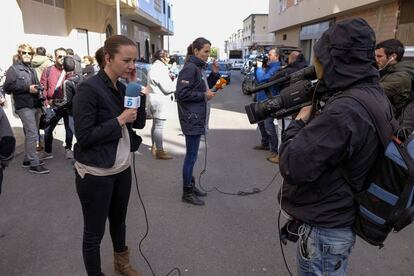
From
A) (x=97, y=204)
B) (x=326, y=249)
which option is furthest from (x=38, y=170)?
(x=326, y=249)

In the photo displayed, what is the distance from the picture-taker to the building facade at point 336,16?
1070cm

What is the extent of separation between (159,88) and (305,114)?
183 inches

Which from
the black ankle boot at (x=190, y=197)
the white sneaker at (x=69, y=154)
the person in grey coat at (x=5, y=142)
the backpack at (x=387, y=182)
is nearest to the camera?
the backpack at (x=387, y=182)

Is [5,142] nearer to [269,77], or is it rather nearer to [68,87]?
[68,87]

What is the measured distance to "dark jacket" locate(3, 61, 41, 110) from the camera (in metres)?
4.98

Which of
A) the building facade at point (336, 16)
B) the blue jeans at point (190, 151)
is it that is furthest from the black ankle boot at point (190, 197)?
the building facade at point (336, 16)

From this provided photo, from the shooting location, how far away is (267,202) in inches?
176

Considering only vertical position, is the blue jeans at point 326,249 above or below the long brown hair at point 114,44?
below

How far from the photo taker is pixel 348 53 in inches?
60.5

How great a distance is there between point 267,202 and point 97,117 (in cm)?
280

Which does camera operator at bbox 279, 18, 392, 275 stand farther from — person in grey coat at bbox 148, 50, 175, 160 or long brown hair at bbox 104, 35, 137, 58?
person in grey coat at bbox 148, 50, 175, 160

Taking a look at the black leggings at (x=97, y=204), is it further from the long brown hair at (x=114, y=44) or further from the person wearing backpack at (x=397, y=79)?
the person wearing backpack at (x=397, y=79)

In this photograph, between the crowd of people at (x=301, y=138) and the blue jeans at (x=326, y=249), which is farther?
the blue jeans at (x=326, y=249)

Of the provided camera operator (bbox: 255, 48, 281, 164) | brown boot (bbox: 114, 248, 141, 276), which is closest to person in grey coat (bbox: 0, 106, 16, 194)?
brown boot (bbox: 114, 248, 141, 276)
